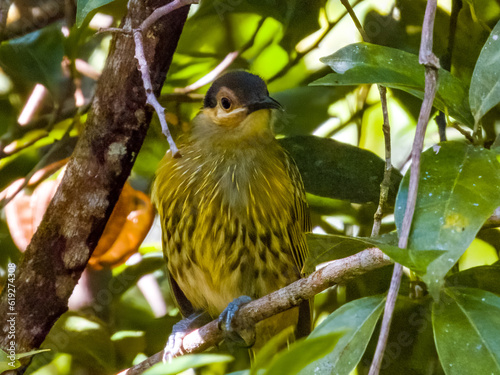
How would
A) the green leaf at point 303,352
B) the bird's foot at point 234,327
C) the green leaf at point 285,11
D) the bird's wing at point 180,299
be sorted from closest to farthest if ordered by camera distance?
1. the green leaf at point 303,352
2. the bird's foot at point 234,327
3. the green leaf at point 285,11
4. the bird's wing at point 180,299

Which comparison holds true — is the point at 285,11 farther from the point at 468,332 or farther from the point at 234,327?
the point at 468,332

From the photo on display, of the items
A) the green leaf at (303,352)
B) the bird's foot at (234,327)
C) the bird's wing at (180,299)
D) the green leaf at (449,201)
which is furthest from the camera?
the bird's wing at (180,299)

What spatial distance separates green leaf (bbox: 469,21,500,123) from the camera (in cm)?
82

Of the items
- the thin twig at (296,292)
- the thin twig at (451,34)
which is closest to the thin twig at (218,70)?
the thin twig at (451,34)

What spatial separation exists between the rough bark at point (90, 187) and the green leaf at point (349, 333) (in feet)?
2.34

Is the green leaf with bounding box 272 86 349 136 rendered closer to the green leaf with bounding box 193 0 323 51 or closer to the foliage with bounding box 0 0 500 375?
the foliage with bounding box 0 0 500 375

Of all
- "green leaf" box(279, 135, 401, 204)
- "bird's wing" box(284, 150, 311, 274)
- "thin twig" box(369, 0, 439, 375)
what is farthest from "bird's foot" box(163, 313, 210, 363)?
"thin twig" box(369, 0, 439, 375)

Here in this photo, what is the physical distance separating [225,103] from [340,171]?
1.14 feet

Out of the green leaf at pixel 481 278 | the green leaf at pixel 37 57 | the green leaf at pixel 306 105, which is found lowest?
the green leaf at pixel 481 278

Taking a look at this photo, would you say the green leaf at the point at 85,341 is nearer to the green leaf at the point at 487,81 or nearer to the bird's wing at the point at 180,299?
the bird's wing at the point at 180,299

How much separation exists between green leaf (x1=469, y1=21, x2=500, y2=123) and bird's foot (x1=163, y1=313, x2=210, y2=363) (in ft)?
2.80

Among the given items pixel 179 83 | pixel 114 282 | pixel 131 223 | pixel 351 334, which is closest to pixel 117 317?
pixel 114 282

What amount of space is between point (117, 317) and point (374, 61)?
1.21 meters

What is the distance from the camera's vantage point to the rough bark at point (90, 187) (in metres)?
1.33
